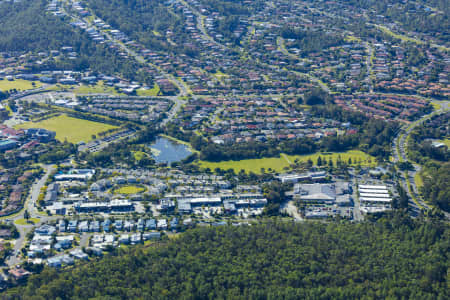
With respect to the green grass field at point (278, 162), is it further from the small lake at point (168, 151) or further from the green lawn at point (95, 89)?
the green lawn at point (95, 89)

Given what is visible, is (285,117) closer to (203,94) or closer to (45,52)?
(203,94)

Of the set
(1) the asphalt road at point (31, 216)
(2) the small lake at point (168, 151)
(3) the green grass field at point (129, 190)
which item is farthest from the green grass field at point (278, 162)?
(1) the asphalt road at point (31, 216)

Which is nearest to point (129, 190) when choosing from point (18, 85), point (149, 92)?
point (149, 92)

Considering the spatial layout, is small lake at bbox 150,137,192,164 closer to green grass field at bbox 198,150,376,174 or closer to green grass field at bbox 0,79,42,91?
green grass field at bbox 198,150,376,174

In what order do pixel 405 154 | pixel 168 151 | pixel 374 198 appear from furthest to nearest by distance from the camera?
pixel 168 151 < pixel 405 154 < pixel 374 198

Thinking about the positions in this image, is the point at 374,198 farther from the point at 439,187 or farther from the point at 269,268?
the point at 269,268
